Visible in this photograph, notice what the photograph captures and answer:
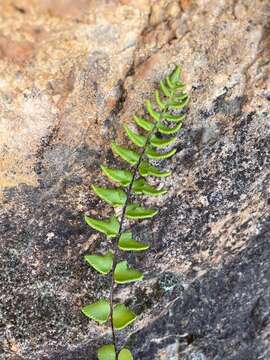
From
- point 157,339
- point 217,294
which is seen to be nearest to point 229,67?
point 217,294

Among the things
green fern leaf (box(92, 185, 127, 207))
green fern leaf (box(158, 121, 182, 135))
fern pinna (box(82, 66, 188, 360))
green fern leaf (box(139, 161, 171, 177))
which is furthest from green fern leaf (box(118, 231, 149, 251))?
green fern leaf (box(158, 121, 182, 135))

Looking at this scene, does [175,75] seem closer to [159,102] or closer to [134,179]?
[159,102]

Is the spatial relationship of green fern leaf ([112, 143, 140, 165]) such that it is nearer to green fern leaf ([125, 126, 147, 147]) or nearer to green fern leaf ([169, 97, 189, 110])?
green fern leaf ([125, 126, 147, 147])

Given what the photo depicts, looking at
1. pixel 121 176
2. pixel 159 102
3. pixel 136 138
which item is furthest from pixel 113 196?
pixel 159 102

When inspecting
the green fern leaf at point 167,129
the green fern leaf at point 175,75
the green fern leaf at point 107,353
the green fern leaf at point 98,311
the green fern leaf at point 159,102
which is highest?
the green fern leaf at point 175,75

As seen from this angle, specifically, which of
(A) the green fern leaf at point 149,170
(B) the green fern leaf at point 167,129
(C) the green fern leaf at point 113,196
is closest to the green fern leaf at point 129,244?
(C) the green fern leaf at point 113,196

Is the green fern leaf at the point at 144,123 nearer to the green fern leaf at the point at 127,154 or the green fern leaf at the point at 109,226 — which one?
the green fern leaf at the point at 127,154
